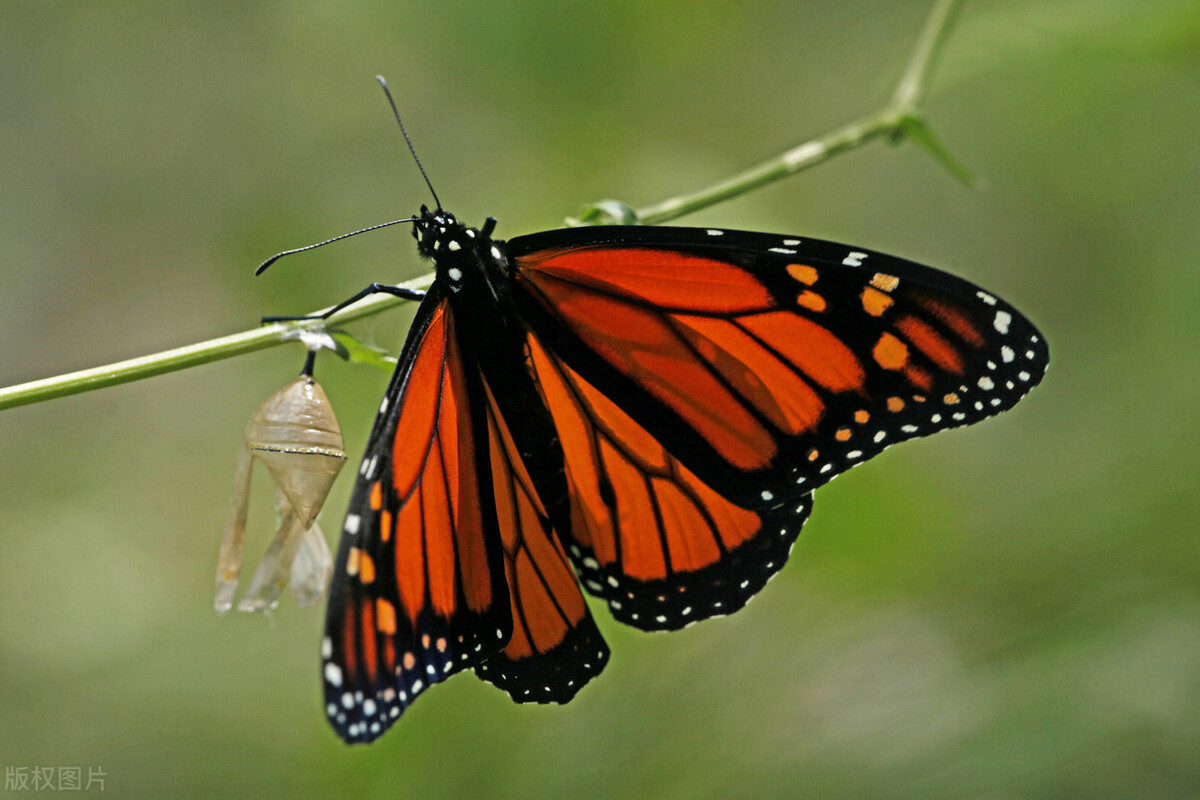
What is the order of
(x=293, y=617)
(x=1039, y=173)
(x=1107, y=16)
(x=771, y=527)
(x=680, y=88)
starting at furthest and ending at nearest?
(x=680, y=88)
(x=1039, y=173)
(x=293, y=617)
(x=1107, y=16)
(x=771, y=527)

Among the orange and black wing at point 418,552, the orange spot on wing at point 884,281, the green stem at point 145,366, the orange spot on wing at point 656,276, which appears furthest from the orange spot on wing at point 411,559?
the orange spot on wing at point 884,281

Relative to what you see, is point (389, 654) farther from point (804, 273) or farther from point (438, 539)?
point (804, 273)

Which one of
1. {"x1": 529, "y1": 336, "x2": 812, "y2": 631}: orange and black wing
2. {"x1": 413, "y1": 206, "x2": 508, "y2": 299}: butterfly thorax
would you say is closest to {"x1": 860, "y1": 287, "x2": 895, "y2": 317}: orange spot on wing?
{"x1": 529, "y1": 336, "x2": 812, "y2": 631}: orange and black wing

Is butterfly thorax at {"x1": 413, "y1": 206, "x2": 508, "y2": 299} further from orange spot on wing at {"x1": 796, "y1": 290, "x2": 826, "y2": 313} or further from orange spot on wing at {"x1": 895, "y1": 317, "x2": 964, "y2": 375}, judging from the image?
orange spot on wing at {"x1": 895, "y1": 317, "x2": 964, "y2": 375}

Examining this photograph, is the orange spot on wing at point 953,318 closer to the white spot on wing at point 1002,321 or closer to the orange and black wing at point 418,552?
the white spot on wing at point 1002,321

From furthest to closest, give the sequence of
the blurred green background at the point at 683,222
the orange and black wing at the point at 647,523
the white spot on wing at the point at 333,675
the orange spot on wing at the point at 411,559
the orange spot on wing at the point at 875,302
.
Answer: the blurred green background at the point at 683,222
the orange and black wing at the point at 647,523
the orange spot on wing at the point at 875,302
the orange spot on wing at the point at 411,559
the white spot on wing at the point at 333,675

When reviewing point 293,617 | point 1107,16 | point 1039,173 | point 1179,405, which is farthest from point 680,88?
point 293,617

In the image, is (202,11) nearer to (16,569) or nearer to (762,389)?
(16,569)
